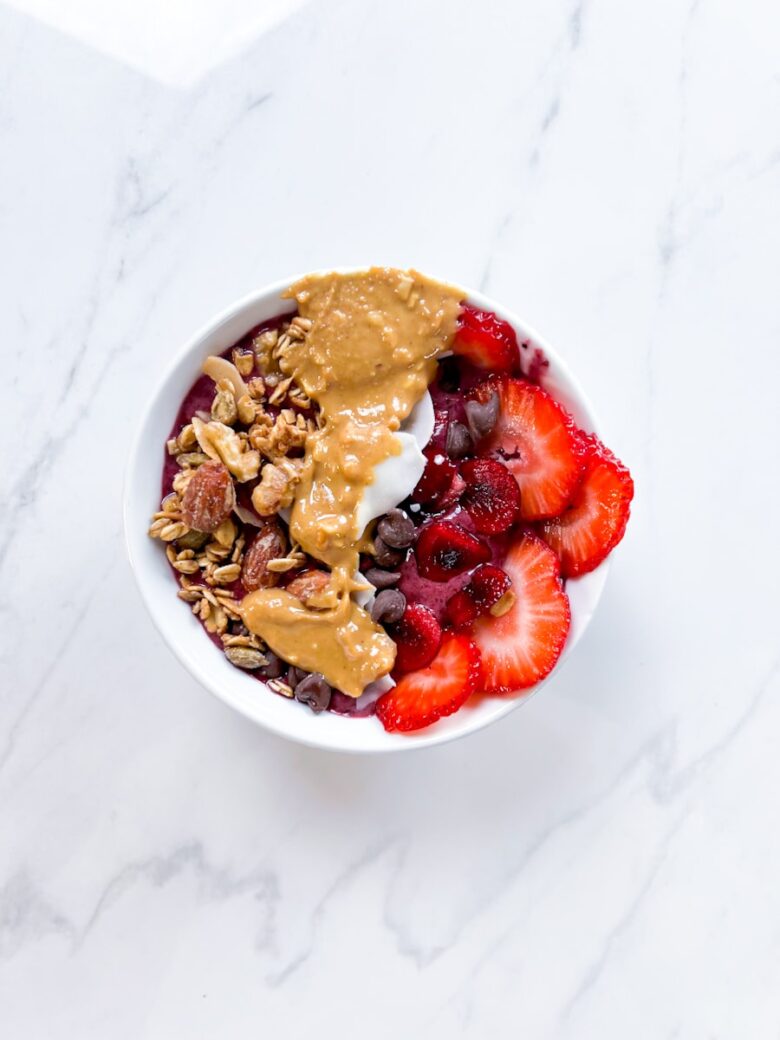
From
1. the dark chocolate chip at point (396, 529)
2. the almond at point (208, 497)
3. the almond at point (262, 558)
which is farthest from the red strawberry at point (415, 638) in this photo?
the almond at point (208, 497)

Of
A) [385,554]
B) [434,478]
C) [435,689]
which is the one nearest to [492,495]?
[434,478]

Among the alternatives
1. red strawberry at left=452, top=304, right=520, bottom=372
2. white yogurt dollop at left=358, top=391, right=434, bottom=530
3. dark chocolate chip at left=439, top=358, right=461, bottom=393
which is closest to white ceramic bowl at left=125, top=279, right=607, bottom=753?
red strawberry at left=452, top=304, right=520, bottom=372

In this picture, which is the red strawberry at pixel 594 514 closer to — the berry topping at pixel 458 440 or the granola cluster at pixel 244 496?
the berry topping at pixel 458 440

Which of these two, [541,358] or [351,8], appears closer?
[541,358]

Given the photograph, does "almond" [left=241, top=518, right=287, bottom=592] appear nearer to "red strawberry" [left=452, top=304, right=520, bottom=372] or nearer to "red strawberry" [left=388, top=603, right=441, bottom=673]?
"red strawberry" [left=388, top=603, right=441, bottom=673]

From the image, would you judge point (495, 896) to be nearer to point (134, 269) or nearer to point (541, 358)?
point (541, 358)

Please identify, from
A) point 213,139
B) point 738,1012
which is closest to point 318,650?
point 213,139
